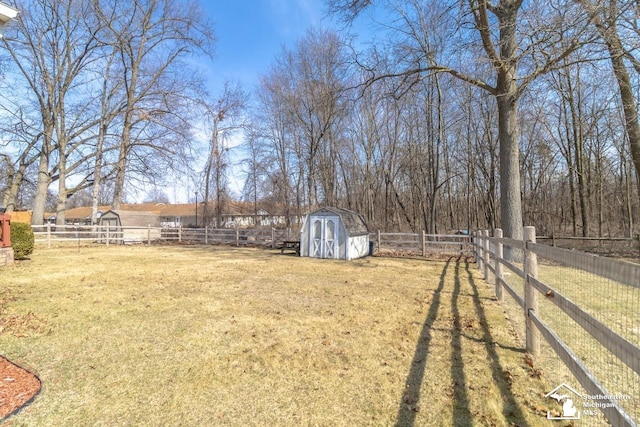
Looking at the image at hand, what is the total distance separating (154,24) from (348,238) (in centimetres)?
2104

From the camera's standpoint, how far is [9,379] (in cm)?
332

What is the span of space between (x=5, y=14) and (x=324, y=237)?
11900 millimetres

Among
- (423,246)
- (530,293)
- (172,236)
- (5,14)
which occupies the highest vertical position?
(5,14)

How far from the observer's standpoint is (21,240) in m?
12.5

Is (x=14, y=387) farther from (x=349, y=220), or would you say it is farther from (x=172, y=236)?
(x=172, y=236)

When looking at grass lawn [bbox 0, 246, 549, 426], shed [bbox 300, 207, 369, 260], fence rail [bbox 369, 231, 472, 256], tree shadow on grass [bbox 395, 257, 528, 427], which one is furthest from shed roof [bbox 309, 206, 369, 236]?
tree shadow on grass [bbox 395, 257, 528, 427]

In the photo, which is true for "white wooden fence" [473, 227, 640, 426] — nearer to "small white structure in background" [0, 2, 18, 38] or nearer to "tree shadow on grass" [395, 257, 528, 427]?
"tree shadow on grass" [395, 257, 528, 427]

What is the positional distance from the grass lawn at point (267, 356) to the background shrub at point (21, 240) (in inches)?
244

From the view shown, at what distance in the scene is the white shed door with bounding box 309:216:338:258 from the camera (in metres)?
15.1

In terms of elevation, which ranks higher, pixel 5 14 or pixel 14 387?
pixel 5 14

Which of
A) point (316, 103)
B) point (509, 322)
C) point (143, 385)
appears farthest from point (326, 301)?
point (316, 103)

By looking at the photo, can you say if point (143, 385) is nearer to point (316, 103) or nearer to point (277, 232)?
point (277, 232)

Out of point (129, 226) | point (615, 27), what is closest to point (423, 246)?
point (615, 27)

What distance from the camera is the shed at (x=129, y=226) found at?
23.3m
